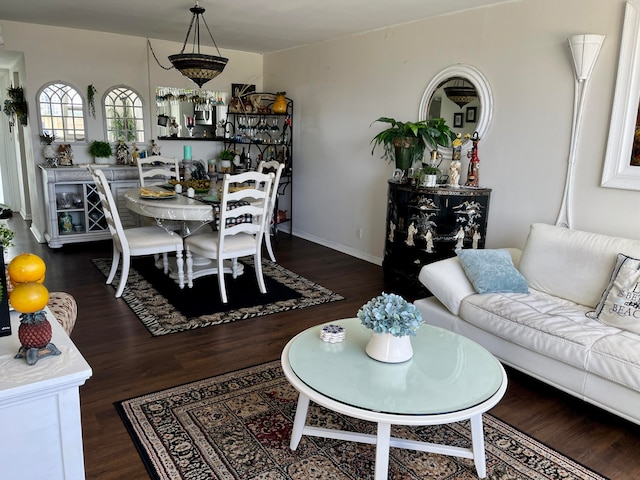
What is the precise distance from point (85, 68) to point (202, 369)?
14.1 feet

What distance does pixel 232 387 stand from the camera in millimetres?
2639

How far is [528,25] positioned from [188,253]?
3.17m

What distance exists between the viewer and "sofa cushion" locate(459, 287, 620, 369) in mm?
2410

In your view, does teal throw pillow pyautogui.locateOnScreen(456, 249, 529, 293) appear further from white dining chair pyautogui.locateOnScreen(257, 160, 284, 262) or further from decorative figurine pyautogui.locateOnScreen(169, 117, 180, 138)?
decorative figurine pyautogui.locateOnScreen(169, 117, 180, 138)

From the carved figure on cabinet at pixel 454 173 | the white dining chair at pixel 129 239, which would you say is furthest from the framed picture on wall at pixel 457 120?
the white dining chair at pixel 129 239

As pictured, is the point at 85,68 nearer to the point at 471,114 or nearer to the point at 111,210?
the point at 111,210

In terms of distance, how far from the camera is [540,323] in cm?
255

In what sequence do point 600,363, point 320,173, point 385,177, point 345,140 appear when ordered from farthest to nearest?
point 320,173 < point 345,140 < point 385,177 < point 600,363

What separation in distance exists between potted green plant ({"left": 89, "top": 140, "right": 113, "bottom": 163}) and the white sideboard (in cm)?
22

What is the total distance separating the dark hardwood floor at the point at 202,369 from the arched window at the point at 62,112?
1.80m

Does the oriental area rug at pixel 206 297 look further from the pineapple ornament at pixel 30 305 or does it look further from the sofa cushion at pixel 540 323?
the pineapple ornament at pixel 30 305

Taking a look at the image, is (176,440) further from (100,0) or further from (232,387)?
(100,0)

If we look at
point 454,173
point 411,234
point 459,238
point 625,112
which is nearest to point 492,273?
point 459,238

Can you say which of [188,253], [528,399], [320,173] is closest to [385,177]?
Result: [320,173]
